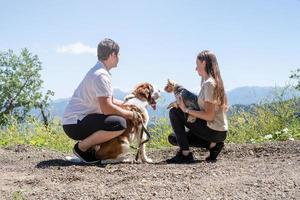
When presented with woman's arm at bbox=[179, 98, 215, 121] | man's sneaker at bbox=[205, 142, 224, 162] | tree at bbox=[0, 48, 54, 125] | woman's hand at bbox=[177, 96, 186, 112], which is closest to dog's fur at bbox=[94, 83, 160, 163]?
woman's hand at bbox=[177, 96, 186, 112]

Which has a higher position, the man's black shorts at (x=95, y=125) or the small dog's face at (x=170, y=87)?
the small dog's face at (x=170, y=87)

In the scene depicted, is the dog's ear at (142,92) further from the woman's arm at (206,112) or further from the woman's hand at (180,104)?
the woman's arm at (206,112)

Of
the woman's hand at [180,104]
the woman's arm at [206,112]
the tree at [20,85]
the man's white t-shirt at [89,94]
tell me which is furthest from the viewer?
the tree at [20,85]

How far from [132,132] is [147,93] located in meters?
0.55

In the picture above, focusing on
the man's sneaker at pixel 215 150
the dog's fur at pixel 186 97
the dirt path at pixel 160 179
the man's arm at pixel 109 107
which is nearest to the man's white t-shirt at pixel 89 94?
the man's arm at pixel 109 107

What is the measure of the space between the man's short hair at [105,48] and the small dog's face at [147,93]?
0.71 m

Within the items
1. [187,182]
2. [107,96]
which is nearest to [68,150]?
[107,96]

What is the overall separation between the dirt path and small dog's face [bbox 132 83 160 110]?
0.98 m

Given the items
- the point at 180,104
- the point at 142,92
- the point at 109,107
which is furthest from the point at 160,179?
the point at 142,92

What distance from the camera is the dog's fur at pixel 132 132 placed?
5.82 metres

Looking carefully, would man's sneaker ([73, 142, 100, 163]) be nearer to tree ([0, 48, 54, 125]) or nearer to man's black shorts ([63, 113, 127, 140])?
man's black shorts ([63, 113, 127, 140])

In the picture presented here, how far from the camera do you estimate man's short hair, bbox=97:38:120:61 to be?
18.4 ft

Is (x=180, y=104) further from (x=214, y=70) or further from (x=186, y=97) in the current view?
(x=214, y=70)

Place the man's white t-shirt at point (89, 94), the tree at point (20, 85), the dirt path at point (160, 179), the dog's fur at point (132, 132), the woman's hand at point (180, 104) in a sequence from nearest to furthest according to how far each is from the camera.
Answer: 1. the dirt path at point (160, 179)
2. the man's white t-shirt at point (89, 94)
3. the woman's hand at point (180, 104)
4. the dog's fur at point (132, 132)
5. the tree at point (20, 85)
